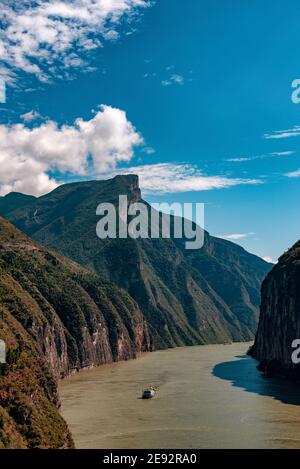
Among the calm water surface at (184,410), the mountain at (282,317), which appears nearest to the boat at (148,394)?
the calm water surface at (184,410)

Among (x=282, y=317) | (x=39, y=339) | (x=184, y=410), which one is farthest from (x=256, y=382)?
(x=39, y=339)

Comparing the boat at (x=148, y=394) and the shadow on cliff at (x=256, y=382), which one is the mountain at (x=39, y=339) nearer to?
the boat at (x=148, y=394)

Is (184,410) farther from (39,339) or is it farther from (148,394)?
(39,339)

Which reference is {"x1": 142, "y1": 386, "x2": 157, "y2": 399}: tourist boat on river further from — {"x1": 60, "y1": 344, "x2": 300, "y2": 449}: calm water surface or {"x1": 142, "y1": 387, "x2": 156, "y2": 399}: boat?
{"x1": 60, "y1": 344, "x2": 300, "y2": 449}: calm water surface

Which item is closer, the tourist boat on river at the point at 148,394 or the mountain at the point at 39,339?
the mountain at the point at 39,339

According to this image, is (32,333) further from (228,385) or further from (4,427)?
(4,427)

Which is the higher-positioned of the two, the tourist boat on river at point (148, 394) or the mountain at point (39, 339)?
the mountain at point (39, 339)
